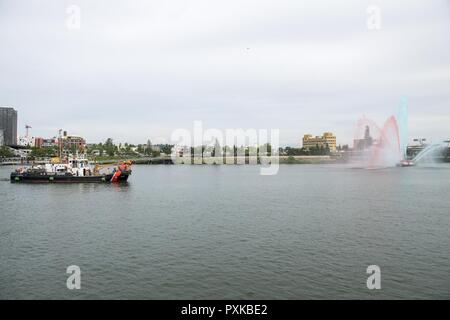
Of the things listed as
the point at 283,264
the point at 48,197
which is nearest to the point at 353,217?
the point at 283,264

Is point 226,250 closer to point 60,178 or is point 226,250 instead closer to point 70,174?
point 70,174

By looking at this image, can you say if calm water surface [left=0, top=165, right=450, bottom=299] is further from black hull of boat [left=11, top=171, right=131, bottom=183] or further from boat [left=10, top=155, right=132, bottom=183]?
boat [left=10, top=155, right=132, bottom=183]

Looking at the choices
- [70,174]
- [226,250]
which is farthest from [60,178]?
[226,250]

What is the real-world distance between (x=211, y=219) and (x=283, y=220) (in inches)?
298

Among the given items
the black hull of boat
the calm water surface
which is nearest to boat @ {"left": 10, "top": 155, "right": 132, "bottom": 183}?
the black hull of boat

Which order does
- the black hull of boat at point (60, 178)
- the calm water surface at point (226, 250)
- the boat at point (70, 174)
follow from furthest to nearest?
the boat at point (70, 174)
the black hull of boat at point (60, 178)
the calm water surface at point (226, 250)

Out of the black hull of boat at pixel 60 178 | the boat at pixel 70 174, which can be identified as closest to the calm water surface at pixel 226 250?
the black hull of boat at pixel 60 178

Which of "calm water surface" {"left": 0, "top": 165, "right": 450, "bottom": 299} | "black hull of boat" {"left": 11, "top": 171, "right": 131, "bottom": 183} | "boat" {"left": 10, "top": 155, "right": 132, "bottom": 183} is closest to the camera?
"calm water surface" {"left": 0, "top": 165, "right": 450, "bottom": 299}

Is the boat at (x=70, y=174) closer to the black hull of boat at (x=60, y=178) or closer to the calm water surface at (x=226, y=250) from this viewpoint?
the black hull of boat at (x=60, y=178)

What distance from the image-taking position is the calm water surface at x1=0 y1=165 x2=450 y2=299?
21.8m

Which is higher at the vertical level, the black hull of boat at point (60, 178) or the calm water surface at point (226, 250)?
the black hull of boat at point (60, 178)

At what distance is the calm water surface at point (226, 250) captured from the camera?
2175 centimetres
